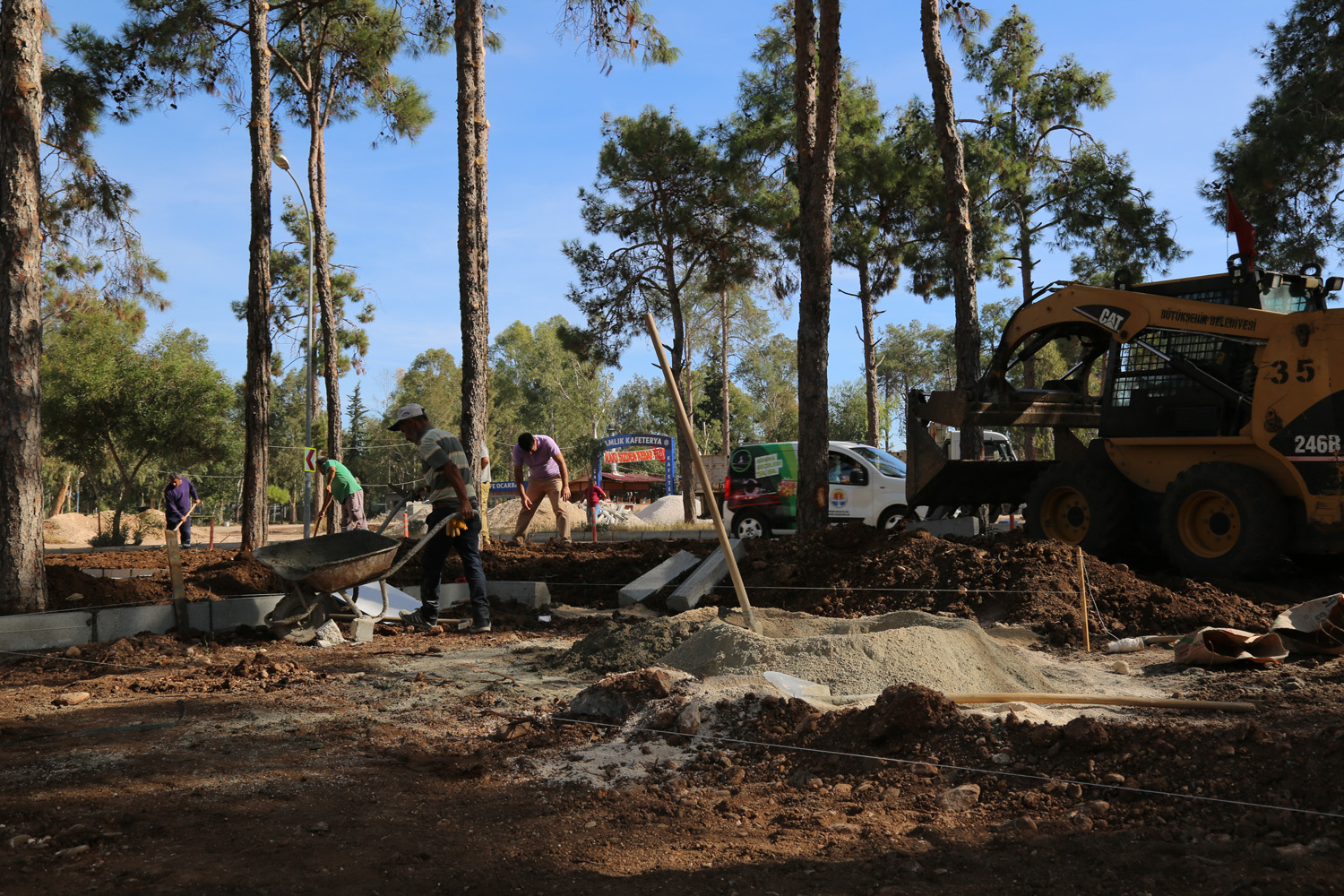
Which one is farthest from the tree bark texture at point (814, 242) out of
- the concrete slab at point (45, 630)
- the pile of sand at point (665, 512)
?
the pile of sand at point (665, 512)

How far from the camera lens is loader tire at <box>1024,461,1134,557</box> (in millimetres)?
8812

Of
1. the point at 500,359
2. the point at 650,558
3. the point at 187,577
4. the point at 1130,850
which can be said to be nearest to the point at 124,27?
the point at 187,577

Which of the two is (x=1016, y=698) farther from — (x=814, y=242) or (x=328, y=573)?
(x=814, y=242)

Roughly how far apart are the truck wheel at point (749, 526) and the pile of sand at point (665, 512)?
13457 millimetres

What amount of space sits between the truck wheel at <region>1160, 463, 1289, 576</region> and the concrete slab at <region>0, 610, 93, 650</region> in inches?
343

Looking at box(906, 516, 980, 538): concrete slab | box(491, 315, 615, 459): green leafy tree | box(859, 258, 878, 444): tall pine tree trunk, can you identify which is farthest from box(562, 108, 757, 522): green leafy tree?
box(491, 315, 615, 459): green leafy tree

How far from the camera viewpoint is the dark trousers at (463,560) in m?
7.75

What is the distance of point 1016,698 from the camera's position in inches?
182

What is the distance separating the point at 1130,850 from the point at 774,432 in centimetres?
6174

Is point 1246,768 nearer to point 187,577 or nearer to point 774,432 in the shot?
point 187,577

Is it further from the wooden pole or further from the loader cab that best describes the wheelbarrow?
the loader cab

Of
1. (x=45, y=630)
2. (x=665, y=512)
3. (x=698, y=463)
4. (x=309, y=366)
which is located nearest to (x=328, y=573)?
(x=45, y=630)

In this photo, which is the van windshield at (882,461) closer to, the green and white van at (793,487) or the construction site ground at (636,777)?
the green and white van at (793,487)

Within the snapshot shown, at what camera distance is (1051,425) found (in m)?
10.5
